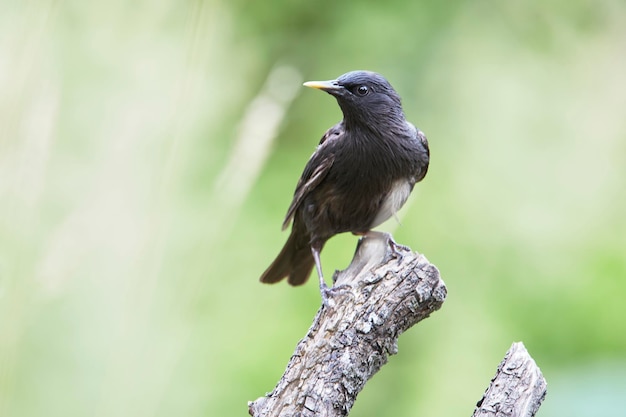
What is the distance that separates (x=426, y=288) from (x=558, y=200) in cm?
207

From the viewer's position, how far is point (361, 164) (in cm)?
365

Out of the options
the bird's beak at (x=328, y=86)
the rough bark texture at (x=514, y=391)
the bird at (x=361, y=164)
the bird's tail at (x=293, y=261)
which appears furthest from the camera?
the bird's tail at (x=293, y=261)

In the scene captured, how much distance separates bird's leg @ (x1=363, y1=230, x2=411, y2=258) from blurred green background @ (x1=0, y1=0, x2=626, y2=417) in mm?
95

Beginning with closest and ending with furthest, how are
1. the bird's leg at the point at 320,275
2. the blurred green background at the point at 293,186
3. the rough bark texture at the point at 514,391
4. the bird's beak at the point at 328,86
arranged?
the rough bark texture at the point at 514,391
the bird's leg at the point at 320,275
the blurred green background at the point at 293,186
the bird's beak at the point at 328,86

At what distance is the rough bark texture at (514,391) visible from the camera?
2.59 metres

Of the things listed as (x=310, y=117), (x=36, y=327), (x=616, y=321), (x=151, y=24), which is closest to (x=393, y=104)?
(x=310, y=117)

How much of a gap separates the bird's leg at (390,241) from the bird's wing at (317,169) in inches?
14.2

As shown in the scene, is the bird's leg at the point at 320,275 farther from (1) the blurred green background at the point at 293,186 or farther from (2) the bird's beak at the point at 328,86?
(2) the bird's beak at the point at 328,86

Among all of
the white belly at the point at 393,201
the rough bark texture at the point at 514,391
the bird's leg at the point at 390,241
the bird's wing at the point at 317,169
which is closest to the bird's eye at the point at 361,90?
→ the bird's wing at the point at 317,169

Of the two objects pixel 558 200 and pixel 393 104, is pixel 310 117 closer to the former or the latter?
pixel 393 104

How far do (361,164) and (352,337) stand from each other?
3.71 feet

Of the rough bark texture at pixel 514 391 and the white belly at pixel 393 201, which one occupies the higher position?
the white belly at pixel 393 201

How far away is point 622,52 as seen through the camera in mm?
4656

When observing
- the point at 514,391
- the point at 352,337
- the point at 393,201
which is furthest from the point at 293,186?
the point at 514,391
